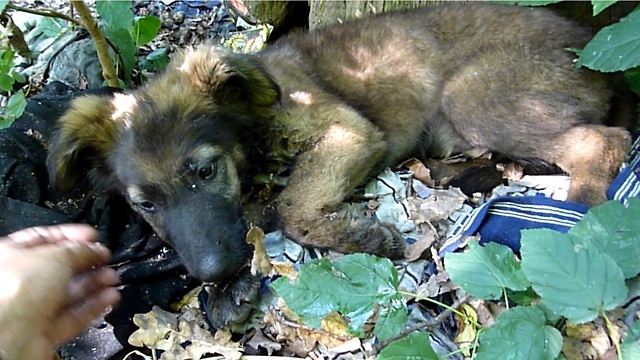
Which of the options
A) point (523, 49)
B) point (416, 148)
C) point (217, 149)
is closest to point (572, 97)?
point (523, 49)

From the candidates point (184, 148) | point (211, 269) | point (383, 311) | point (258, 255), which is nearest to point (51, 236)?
point (211, 269)

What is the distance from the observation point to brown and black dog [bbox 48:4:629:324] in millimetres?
3197

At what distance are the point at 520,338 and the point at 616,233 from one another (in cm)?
54

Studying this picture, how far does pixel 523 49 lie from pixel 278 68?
1.42 m

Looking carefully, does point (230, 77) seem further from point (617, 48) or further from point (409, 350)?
point (617, 48)

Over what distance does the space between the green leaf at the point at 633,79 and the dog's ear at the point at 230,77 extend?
6.22 ft

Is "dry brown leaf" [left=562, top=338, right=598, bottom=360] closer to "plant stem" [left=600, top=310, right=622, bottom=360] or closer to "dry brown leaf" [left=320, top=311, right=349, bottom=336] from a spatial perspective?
"plant stem" [left=600, top=310, right=622, bottom=360]

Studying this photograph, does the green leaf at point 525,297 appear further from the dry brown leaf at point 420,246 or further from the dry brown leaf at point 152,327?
the dry brown leaf at point 152,327

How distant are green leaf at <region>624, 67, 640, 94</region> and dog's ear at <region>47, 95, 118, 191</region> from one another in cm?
274

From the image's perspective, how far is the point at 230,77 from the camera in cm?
342

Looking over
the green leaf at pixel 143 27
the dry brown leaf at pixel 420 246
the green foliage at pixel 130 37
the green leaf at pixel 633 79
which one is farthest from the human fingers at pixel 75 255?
the green leaf at pixel 633 79

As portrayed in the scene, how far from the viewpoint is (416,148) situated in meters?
4.09

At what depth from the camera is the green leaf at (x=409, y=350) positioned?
233 cm

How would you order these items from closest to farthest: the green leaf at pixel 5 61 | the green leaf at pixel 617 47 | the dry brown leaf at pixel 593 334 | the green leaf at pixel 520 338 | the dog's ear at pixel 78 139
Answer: the green leaf at pixel 520 338 < the dry brown leaf at pixel 593 334 < the green leaf at pixel 617 47 < the dog's ear at pixel 78 139 < the green leaf at pixel 5 61
